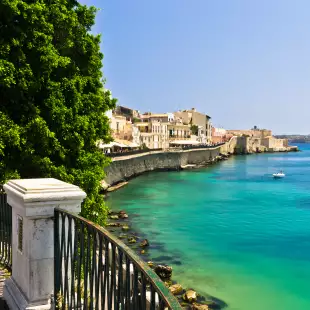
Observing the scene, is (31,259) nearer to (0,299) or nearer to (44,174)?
(0,299)

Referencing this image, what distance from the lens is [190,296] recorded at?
14656 mm

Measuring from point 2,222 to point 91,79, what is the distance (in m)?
9.78

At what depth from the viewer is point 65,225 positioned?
182 inches

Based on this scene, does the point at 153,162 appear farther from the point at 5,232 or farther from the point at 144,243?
the point at 5,232

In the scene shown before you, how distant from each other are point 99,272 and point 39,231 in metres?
1.20

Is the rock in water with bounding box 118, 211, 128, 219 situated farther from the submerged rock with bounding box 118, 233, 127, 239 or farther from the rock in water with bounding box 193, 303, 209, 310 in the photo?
the rock in water with bounding box 193, 303, 209, 310

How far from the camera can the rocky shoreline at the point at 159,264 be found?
14594mm

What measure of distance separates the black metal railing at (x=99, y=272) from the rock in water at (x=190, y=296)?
10.9 metres

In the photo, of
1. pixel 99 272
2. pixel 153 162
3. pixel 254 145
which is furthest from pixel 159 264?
pixel 254 145

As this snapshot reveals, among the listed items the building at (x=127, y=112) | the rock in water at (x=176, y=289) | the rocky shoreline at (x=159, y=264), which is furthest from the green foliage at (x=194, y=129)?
the rock in water at (x=176, y=289)

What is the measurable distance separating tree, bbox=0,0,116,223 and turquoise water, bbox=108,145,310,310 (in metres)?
7.07

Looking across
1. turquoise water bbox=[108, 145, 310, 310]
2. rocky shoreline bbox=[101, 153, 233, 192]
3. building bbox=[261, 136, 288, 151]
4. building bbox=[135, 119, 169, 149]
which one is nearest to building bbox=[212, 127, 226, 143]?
rocky shoreline bbox=[101, 153, 233, 192]

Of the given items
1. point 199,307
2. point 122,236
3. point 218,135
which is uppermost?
point 218,135

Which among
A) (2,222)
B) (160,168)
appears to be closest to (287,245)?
(2,222)
